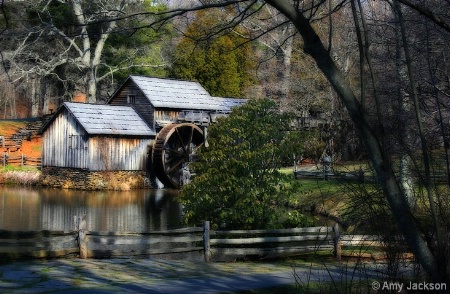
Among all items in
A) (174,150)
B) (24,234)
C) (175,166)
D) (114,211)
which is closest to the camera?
(24,234)

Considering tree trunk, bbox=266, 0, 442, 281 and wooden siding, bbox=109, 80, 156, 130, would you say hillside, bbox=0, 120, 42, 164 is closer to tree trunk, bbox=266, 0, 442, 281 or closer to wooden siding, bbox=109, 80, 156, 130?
wooden siding, bbox=109, 80, 156, 130

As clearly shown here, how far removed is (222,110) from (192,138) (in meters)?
2.79

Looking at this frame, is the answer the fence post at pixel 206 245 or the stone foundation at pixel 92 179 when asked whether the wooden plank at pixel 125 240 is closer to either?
the fence post at pixel 206 245

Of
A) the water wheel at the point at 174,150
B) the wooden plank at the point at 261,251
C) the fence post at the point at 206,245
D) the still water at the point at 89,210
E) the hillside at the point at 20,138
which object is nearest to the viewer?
the fence post at the point at 206,245

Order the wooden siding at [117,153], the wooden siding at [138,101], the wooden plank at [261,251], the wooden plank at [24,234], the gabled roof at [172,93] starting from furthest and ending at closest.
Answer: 1. the gabled roof at [172,93]
2. the wooden siding at [138,101]
3. the wooden siding at [117,153]
4. the wooden plank at [261,251]
5. the wooden plank at [24,234]

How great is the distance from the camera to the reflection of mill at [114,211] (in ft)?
78.0

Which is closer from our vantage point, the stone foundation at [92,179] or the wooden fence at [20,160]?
the stone foundation at [92,179]

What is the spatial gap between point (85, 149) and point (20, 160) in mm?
8587

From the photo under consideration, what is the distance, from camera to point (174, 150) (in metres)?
44.7

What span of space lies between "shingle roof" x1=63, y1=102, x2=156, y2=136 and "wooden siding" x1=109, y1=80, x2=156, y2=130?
37 centimetres

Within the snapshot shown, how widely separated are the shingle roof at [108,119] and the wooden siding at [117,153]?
2.07 ft

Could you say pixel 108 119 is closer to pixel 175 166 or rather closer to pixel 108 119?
pixel 108 119

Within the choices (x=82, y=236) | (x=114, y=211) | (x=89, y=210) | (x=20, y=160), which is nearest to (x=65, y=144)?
(x=20, y=160)

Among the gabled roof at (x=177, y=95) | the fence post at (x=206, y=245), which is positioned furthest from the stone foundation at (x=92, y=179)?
the fence post at (x=206, y=245)
